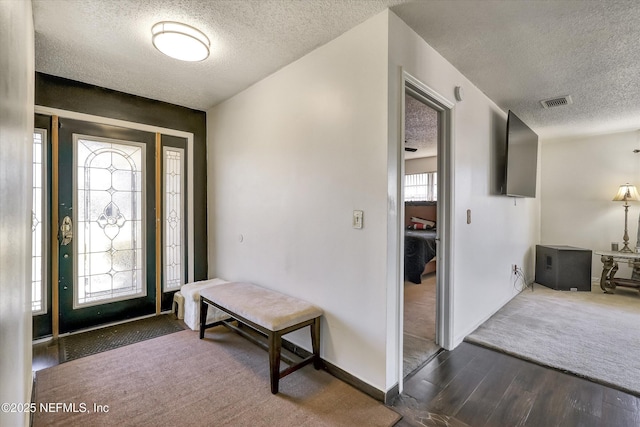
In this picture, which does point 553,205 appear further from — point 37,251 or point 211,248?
point 37,251

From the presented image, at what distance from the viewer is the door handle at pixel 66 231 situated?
275 cm

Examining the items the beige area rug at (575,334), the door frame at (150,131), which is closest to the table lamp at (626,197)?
the beige area rug at (575,334)

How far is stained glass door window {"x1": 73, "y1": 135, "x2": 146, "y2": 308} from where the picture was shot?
9.43 ft

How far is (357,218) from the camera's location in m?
1.99

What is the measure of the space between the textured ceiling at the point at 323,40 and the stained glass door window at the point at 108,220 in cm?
71

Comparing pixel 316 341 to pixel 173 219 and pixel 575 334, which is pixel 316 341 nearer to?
pixel 173 219

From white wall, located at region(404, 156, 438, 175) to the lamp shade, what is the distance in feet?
10.1

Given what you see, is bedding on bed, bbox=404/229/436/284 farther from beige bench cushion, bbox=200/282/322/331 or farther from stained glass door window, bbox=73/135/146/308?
stained glass door window, bbox=73/135/146/308

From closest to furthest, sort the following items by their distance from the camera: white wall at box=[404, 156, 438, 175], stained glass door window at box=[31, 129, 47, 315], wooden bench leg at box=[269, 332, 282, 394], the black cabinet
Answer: wooden bench leg at box=[269, 332, 282, 394] < stained glass door window at box=[31, 129, 47, 315] < the black cabinet < white wall at box=[404, 156, 438, 175]

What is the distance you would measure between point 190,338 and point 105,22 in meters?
2.60

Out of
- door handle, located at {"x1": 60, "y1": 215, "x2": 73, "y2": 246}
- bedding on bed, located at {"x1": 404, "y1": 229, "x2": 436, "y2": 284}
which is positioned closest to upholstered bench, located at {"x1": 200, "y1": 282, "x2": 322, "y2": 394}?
door handle, located at {"x1": 60, "y1": 215, "x2": 73, "y2": 246}

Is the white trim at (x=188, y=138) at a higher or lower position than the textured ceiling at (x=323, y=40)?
lower

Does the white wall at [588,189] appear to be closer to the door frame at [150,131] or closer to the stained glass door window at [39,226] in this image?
the door frame at [150,131]

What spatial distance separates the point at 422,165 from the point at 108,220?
6.19 metres
